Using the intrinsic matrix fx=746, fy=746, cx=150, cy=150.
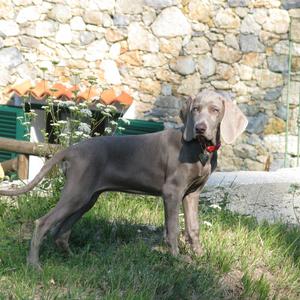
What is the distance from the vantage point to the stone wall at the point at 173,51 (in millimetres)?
9562

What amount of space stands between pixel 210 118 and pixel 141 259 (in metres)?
1.07

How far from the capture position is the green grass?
15.1 ft

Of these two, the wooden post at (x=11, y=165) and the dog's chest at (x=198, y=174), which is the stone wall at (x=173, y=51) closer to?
the wooden post at (x=11, y=165)

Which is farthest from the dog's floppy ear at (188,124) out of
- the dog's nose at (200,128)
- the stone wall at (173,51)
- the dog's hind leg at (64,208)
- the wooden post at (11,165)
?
the stone wall at (173,51)

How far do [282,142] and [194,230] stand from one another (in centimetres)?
458

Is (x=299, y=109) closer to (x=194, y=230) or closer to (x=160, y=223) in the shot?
(x=160, y=223)

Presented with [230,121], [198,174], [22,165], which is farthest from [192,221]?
[22,165]

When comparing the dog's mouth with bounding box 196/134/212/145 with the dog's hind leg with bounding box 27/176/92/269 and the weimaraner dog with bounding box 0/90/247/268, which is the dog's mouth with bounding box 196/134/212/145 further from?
the dog's hind leg with bounding box 27/176/92/269

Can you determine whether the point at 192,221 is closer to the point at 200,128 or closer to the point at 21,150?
the point at 200,128

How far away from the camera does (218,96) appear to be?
4.93 m

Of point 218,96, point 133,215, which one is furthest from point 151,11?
point 218,96

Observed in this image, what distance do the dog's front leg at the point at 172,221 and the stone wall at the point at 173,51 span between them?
467 cm

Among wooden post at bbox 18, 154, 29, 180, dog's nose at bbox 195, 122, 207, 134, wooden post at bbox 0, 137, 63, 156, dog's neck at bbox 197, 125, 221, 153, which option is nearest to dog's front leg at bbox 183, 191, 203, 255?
dog's neck at bbox 197, 125, 221, 153

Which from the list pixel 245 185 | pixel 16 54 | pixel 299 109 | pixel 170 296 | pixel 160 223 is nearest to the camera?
pixel 170 296
